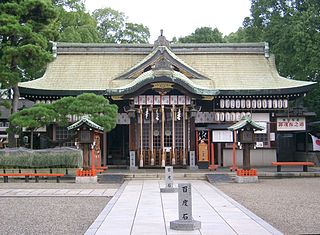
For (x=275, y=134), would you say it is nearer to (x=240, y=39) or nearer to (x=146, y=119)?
(x=146, y=119)

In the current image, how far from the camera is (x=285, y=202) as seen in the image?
44.8 feet

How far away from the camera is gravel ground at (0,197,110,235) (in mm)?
9648

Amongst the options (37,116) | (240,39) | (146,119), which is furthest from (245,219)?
(240,39)

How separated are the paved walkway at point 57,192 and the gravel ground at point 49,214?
75 cm

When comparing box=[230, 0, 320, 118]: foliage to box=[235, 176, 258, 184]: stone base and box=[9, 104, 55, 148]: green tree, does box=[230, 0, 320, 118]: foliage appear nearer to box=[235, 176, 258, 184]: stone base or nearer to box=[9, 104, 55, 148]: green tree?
box=[235, 176, 258, 184]: stone base

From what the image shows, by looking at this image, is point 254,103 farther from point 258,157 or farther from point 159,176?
point 159,176

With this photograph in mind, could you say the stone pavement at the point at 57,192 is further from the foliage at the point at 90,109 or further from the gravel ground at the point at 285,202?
the foliage at the point at 90,109

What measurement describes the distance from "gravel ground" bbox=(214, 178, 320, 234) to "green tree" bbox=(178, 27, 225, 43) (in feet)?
103

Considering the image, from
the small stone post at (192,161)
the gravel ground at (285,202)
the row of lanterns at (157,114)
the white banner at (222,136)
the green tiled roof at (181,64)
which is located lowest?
the gravel ground at (285,202)

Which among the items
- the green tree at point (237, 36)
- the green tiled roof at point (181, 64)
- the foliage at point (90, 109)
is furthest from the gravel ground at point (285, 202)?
the green tree at point (237, 36)

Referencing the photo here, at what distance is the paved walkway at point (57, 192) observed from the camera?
15.6 meters

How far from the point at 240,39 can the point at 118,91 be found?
2541cm

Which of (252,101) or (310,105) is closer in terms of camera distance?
(252,101)

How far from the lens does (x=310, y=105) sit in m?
31.5
